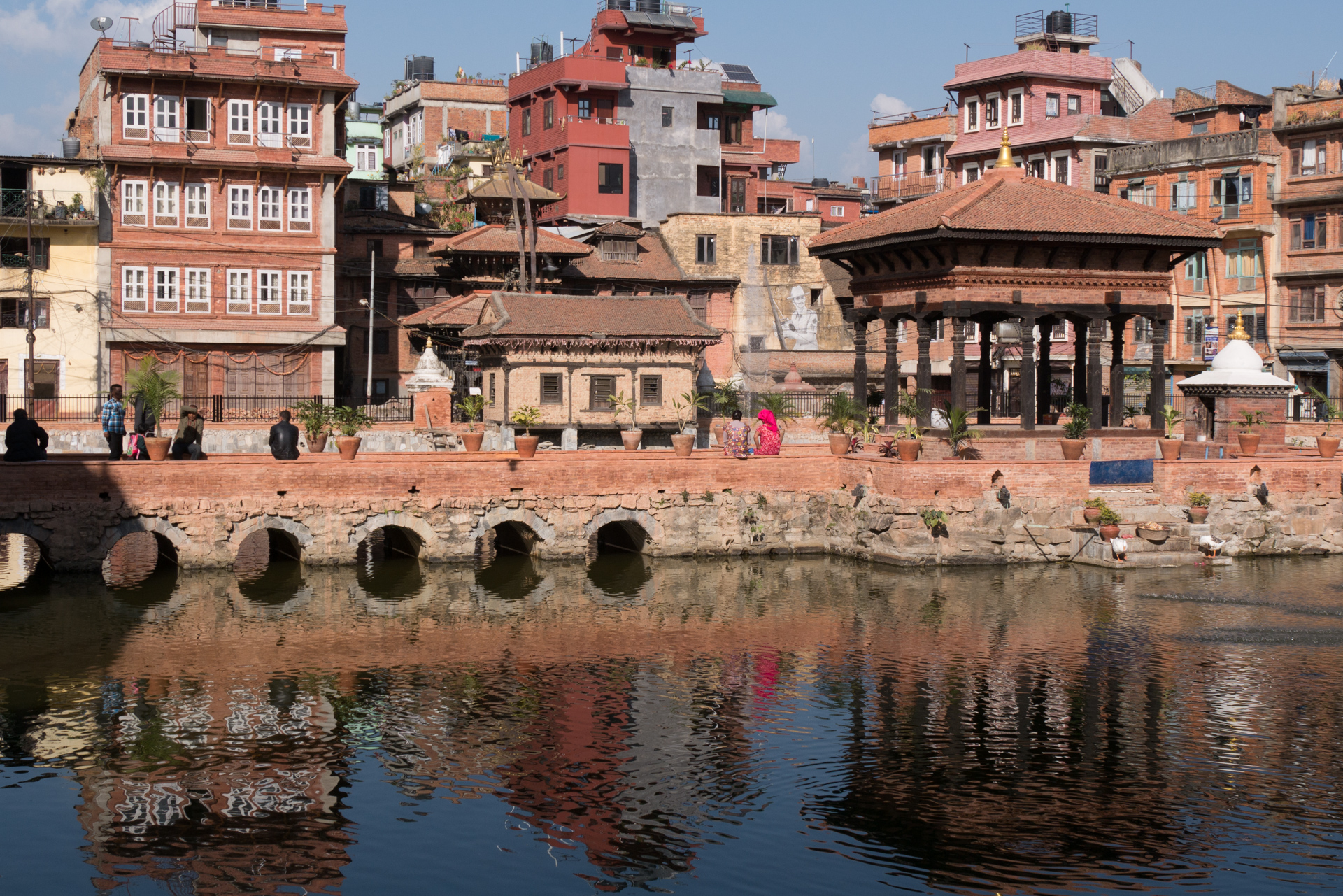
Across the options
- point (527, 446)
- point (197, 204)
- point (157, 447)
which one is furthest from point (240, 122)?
point (527, 446)

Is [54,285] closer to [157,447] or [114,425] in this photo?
[114,425]

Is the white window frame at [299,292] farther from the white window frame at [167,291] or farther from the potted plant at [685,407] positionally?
the potted plant at [685,407]

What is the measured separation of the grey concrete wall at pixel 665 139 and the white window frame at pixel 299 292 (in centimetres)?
2164

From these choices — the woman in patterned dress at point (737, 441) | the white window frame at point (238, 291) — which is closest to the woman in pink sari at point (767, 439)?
the woman in patterned dress at point (737, 441)

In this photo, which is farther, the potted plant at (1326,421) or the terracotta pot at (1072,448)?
the potted plant at (1326,421)

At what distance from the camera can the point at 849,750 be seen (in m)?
21.8

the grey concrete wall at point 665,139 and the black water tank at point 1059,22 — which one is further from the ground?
the black water tank at point 1059,22

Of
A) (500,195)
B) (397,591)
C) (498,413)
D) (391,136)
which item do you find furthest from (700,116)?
(397,591)

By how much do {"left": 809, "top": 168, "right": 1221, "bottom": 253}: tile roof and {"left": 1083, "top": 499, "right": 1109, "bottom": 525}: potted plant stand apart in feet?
23.4

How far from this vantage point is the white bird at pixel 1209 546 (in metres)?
37.8

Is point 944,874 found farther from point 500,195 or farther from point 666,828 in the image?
point 500,195

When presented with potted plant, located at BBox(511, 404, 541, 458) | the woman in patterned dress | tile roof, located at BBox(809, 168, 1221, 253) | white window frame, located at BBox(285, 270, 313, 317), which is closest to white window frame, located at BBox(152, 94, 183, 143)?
white window frame, located at BBox(285, 270, 313, 317)

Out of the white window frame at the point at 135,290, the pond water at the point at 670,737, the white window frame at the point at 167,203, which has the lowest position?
the pond water at the point at 670,737

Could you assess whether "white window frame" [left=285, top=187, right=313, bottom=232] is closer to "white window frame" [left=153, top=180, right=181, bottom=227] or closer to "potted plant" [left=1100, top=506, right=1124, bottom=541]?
"white window frame" [left=153, top=180, right=181, bottom=227]
